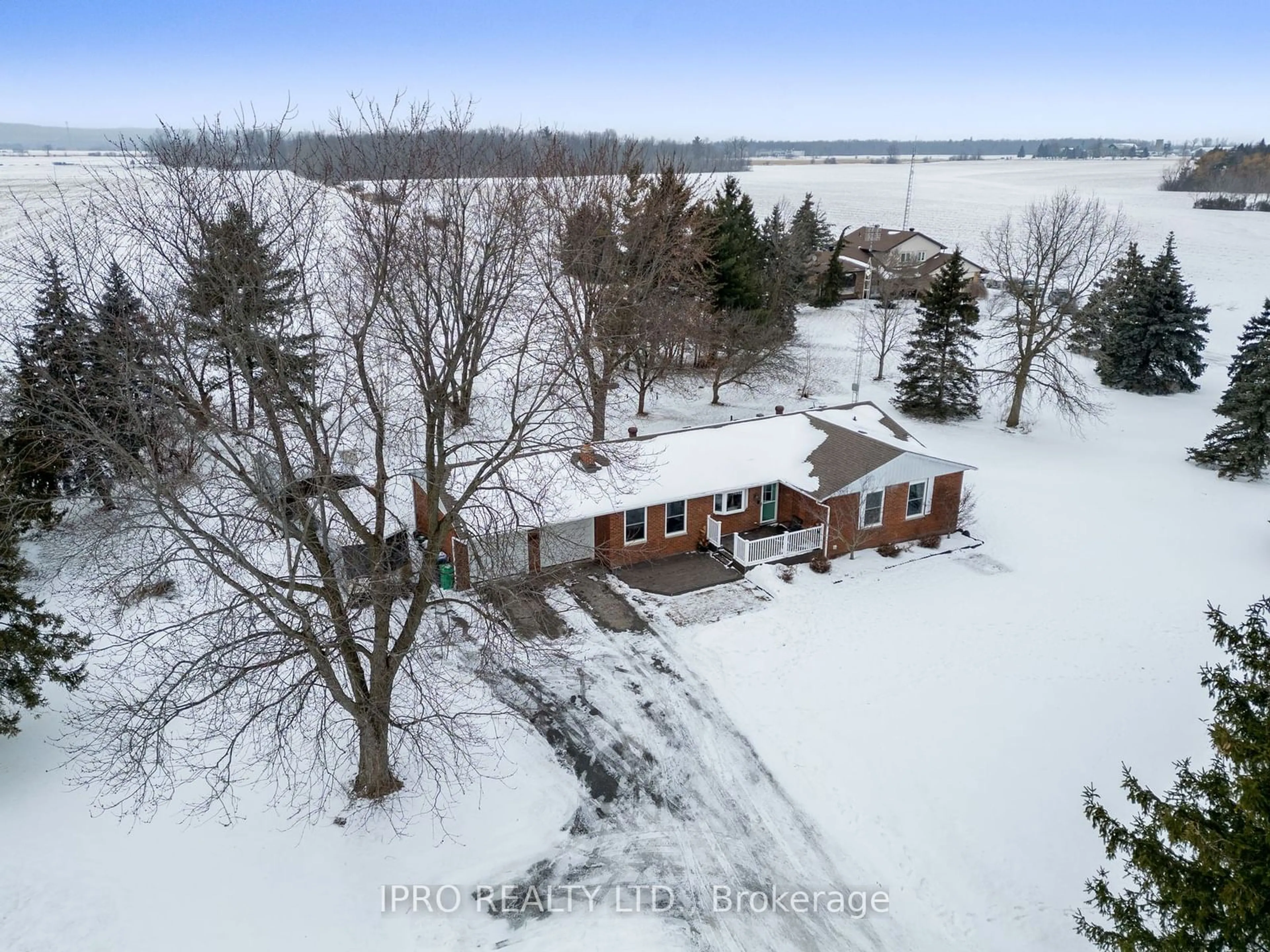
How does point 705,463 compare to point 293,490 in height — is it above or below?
below

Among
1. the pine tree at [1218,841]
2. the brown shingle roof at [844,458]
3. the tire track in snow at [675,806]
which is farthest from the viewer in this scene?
the brown shingle roof at [844,458]

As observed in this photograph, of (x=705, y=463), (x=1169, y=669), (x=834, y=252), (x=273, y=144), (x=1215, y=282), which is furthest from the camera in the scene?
(x=1215, y=282)

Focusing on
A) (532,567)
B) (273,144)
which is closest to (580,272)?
(532,567)

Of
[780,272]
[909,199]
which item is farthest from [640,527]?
[909,199]

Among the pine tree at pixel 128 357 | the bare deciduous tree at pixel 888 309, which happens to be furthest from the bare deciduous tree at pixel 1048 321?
the pine tree at pixel 128 357

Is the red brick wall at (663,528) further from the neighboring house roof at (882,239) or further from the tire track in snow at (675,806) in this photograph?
the neighboring house roof at (882,239)

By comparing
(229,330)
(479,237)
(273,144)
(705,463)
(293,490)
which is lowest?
(705,463)

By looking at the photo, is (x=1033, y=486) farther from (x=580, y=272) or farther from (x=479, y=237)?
(x=479, y=237)

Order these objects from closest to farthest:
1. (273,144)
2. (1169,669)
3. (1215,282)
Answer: (273,144)
(1169,669)
(1215,282)
